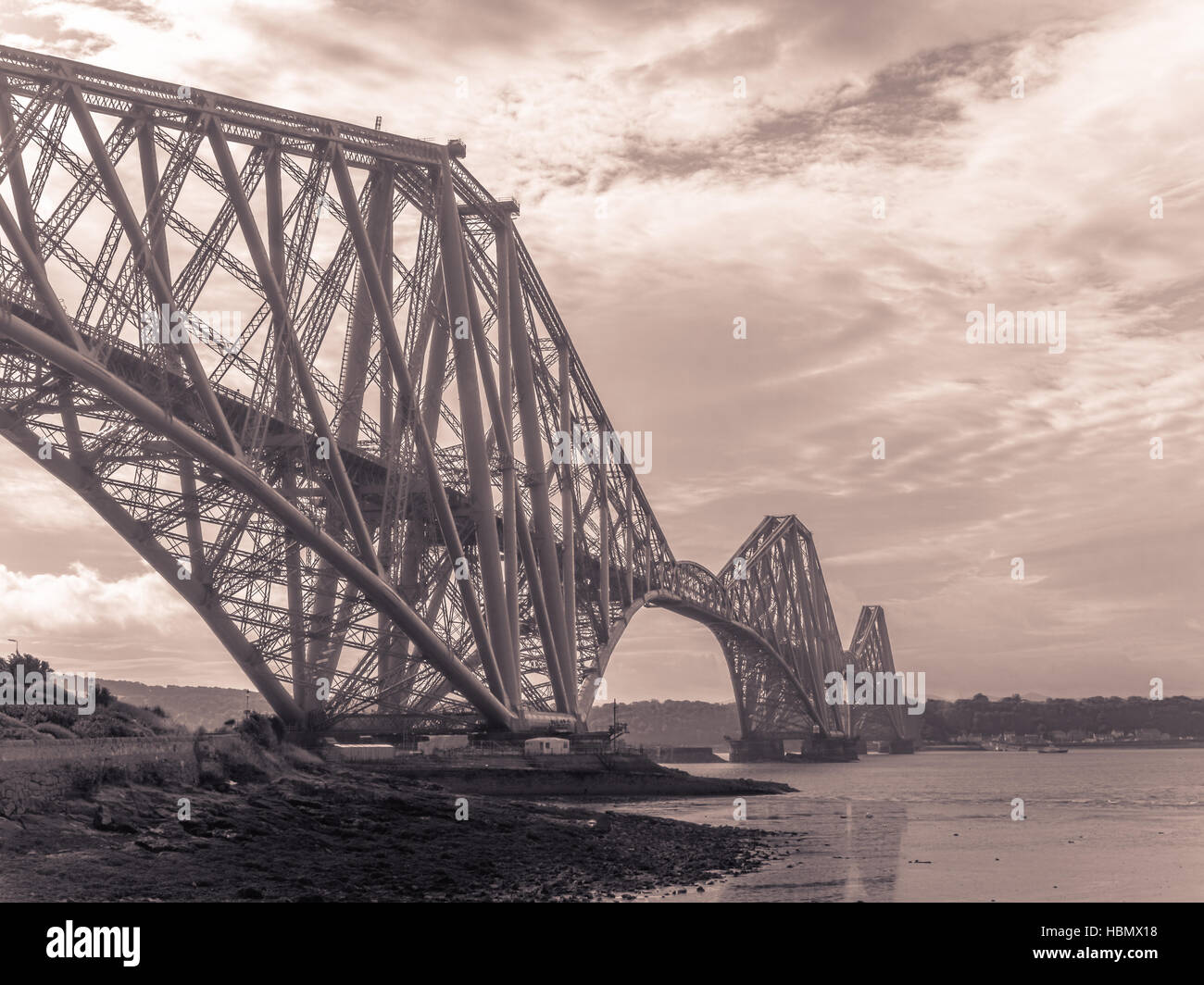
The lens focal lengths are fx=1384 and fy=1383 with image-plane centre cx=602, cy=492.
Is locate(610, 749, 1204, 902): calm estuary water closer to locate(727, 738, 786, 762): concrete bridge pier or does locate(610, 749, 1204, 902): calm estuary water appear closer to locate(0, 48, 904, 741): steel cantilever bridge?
locate(0, 48, 904, 741): steel cantilever bridge

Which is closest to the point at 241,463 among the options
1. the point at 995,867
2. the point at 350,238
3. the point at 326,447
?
the point at 326,447

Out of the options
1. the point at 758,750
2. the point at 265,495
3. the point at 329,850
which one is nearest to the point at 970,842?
the point at 329,850

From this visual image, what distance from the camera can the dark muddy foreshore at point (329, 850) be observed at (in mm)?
25141

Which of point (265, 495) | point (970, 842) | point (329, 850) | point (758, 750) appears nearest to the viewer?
point (329, 850)

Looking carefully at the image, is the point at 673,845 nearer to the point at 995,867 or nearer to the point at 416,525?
the point at 995,867

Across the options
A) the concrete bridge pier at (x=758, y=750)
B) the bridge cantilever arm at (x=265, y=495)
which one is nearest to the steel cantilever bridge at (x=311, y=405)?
the bridge cantilever arm at (x=265, y=495)

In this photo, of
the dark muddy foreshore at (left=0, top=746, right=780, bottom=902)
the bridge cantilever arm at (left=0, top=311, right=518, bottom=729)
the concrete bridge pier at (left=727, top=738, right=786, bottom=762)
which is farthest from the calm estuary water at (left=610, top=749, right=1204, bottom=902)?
the concrete bridge pier at (left=727, top=738, right=786, bottom=762)

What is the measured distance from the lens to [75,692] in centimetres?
3984

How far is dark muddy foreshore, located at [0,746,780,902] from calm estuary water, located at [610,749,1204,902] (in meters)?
2.54

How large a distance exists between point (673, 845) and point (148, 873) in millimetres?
19778

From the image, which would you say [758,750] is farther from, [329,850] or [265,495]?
[329,850]

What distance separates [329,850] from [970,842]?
28055 millimetres

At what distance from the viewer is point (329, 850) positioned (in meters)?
31.8
